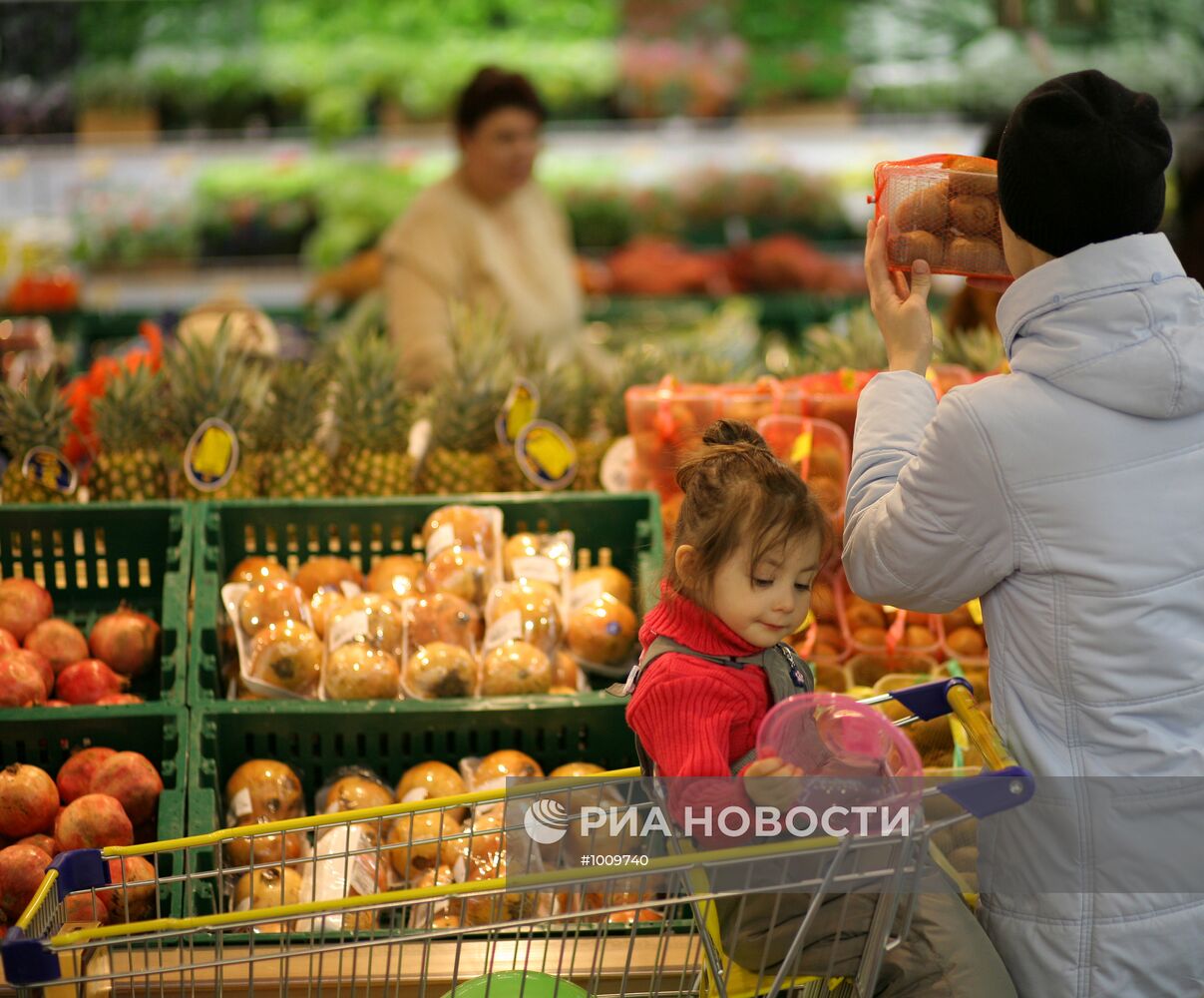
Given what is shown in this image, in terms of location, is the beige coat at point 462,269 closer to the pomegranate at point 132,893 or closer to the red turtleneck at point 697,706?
the pomegranate at point 132,893

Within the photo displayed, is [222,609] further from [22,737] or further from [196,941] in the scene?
[196,941]

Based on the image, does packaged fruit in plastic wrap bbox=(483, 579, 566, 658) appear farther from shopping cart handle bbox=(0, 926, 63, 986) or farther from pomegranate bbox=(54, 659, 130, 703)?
shopping cart handle bbox=(0, 926, 63, 986)

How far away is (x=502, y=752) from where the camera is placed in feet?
9.00

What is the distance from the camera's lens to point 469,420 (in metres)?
3.57

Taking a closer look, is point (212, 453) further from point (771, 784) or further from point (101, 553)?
point (771, 784)

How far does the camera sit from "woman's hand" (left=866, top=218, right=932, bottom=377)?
2.16 meters

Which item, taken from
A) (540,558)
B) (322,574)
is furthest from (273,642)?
(540,558)

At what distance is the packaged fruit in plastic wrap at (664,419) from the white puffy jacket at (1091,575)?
127 centimetres

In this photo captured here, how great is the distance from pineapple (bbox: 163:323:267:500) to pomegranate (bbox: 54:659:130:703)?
0.59 meters

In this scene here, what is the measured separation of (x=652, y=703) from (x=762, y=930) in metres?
0.35

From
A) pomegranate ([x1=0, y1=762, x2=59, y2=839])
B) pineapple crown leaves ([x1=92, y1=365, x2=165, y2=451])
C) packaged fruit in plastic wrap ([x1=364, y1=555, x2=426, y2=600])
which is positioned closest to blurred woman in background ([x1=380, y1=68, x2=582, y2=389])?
pineapple crown leaves ([x1=92, y1=365, x2=165, y2=451])

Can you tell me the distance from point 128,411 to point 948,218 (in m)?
2.10

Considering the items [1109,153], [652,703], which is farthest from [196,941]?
[1109,153]

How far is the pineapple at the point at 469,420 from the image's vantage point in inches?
138
